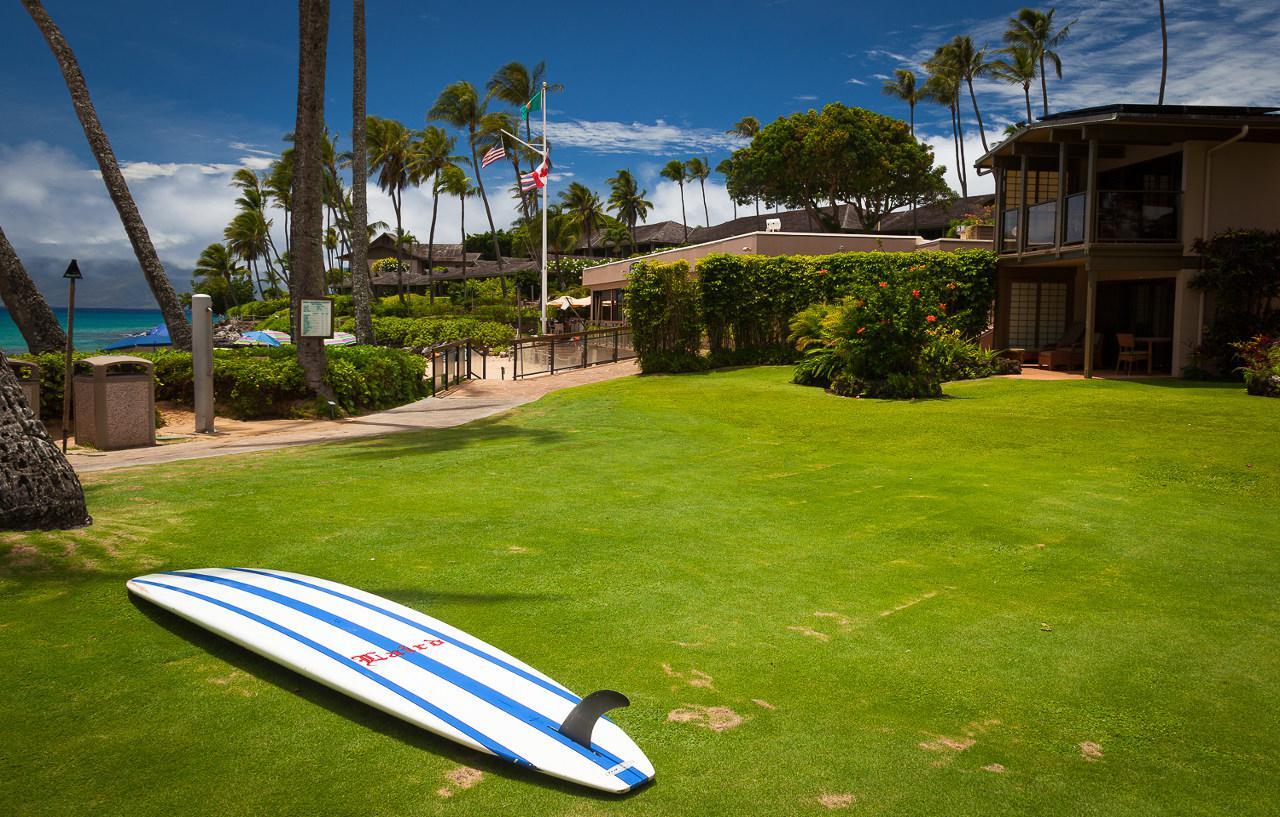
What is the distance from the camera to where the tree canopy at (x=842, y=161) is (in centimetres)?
5316

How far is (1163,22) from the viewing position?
45250mm

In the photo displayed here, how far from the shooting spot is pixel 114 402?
11.7 meters

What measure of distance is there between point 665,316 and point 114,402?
13091mm

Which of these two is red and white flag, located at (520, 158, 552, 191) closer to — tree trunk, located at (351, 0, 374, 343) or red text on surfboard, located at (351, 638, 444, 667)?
tree trunk, located at (351, 0, 374, 343)

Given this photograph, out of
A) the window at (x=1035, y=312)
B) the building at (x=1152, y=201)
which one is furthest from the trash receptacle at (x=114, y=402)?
the window at (x=1035, y=312)

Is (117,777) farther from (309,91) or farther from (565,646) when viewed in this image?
(309,91)

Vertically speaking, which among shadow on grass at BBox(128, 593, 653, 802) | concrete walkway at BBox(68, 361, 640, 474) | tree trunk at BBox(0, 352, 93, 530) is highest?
tree trunk at BBox(0, 352, 93, 530)

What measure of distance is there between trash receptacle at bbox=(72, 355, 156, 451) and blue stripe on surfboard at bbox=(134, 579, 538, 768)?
8143 mm

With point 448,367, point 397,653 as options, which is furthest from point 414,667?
point 448,367

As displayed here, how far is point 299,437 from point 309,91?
23.9ft

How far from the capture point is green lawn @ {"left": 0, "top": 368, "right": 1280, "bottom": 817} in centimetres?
320

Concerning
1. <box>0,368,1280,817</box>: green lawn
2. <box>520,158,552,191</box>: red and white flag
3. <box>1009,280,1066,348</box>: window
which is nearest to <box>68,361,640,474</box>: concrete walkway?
<box>0,368,1280,817</box>: green lawn

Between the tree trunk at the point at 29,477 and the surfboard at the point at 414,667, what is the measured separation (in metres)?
1.75

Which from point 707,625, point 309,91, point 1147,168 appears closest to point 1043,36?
point 1147,168
